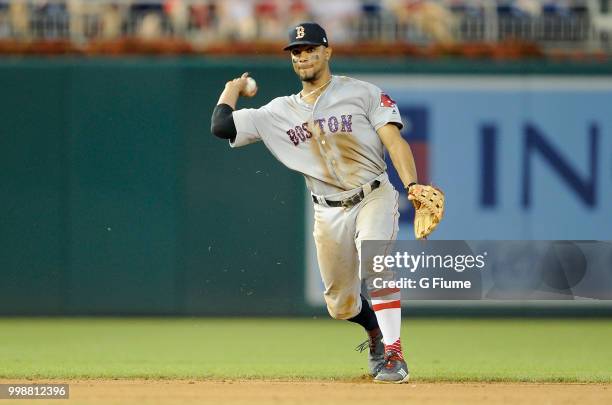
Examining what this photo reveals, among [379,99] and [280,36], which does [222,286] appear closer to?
[280,36]

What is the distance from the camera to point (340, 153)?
8.01 meters

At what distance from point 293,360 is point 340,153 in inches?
84.4

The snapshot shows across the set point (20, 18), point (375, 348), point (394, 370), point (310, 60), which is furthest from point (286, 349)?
point (20, 18)

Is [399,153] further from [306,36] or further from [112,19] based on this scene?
[112,19]

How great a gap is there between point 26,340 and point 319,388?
407 cm

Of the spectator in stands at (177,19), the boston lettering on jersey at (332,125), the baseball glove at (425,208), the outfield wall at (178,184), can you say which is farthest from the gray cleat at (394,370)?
the spectator in stands at (177,19)

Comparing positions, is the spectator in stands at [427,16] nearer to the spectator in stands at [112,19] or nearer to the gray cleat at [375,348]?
the spectator in stands at [112,19]

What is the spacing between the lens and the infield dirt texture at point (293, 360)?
292 inches

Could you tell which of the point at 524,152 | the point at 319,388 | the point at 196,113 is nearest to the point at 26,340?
the point at 196,113

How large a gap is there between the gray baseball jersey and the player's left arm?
56 millimetres

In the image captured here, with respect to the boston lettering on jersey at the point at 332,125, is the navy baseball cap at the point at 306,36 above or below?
above

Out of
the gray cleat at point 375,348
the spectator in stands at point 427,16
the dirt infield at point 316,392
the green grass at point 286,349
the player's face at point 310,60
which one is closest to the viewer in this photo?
the dirt infield at point 316,392

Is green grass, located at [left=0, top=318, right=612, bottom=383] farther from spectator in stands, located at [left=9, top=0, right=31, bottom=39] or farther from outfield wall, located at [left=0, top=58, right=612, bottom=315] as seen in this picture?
spectator in stands, located at [left=9, top=0, right=31, bottom=39]

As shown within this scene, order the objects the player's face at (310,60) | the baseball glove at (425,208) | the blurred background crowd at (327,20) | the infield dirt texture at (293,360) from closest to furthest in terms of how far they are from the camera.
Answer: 1. the infield dirt texture at (293,360)
2. the baseball glove at (425,208)
3. the player's face at (310,60)
4. the blurred background crowd at (327,20)
